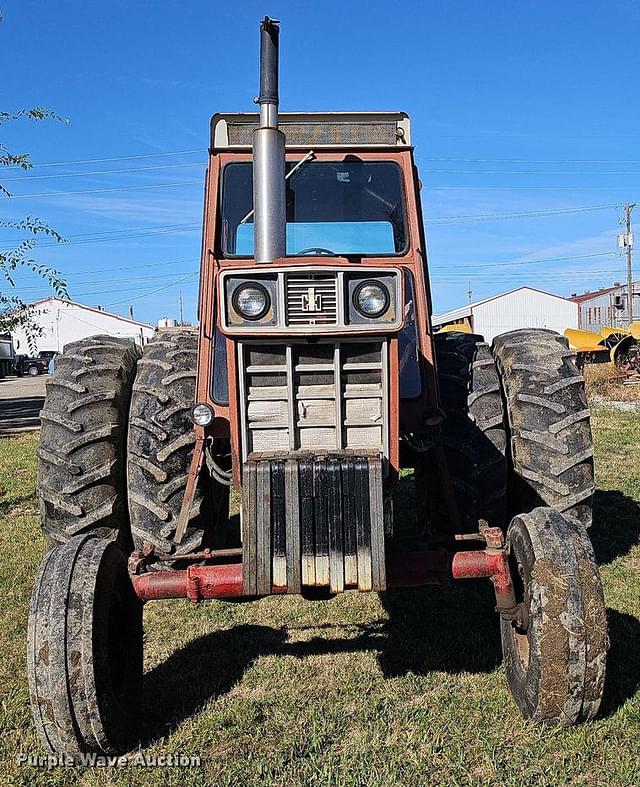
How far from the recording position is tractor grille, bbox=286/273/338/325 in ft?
10.8

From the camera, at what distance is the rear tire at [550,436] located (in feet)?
14.6

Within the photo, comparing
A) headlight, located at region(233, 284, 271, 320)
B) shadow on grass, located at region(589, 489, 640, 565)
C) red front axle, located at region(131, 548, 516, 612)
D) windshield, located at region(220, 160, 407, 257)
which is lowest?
shadow on grass, located at region(589, 489, 640, 565)

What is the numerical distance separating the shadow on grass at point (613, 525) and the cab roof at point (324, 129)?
335 centimetres

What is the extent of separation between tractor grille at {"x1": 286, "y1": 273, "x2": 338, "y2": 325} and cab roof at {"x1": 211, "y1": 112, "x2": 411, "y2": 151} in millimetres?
1778

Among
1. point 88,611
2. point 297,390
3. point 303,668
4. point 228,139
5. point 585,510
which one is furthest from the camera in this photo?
point 228,139

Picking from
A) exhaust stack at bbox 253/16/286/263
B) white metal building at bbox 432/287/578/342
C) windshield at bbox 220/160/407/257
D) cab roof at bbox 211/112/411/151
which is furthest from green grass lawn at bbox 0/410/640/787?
white metal building at bbox 432/287/578/342

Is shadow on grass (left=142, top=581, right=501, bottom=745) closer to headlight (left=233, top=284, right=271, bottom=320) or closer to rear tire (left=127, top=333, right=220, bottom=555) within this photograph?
rear tire (left=127, top=333, right=220, bottom=555)

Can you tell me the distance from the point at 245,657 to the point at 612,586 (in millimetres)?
2483

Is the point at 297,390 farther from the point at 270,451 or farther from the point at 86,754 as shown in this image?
the point at 86,754

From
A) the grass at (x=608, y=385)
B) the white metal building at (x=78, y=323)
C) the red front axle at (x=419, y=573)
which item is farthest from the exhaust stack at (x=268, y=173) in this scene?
the white metal building at (x=78, y=323)

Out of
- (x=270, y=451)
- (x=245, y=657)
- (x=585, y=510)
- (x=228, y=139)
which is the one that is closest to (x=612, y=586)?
(x=585, y=510)

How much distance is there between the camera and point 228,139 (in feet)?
15.8

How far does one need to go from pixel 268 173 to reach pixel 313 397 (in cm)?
107

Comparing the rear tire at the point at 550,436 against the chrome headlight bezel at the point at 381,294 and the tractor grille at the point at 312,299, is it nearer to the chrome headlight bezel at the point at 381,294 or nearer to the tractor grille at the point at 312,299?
the chrome headlight bezel at the point at 381,294
